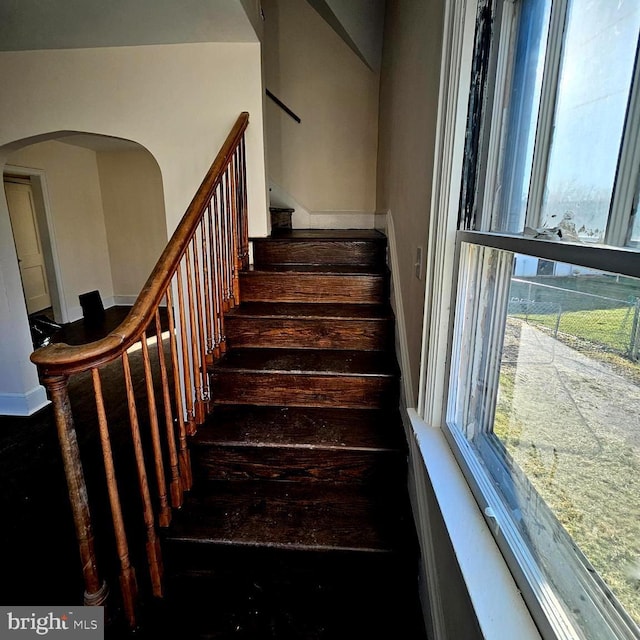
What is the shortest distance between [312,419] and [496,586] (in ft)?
3.45

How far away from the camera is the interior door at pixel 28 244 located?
4848 millimetres

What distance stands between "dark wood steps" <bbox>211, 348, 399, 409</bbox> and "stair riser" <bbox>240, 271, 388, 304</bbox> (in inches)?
18.3

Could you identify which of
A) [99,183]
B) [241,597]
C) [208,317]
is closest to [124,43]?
[208,317]

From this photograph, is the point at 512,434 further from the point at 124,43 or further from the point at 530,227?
the point at 124,43

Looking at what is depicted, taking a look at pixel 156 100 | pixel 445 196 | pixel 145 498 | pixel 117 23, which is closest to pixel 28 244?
pixel 156 100

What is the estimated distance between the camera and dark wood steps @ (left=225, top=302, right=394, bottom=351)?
1.92m

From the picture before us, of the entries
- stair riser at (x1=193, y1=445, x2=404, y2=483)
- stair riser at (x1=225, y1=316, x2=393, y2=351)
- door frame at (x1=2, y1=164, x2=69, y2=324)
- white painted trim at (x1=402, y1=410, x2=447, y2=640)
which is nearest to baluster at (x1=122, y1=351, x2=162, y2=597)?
stair riser at (x1=193, y1=445, x2=404, y2=483)

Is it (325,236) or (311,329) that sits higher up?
(325,236)

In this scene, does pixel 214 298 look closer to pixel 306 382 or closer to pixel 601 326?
pixel 306 382

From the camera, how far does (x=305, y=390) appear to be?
1.74 meters

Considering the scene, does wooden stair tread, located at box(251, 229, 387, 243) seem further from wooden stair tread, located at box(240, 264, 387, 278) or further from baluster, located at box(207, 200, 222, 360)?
baluster, located at box(207, 200, 222, 360)

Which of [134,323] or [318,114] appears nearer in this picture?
[134,323]

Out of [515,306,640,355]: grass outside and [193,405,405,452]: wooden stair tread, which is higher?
[515,306,640,355]: grass outside

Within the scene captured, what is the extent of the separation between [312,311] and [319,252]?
53 centimetres
